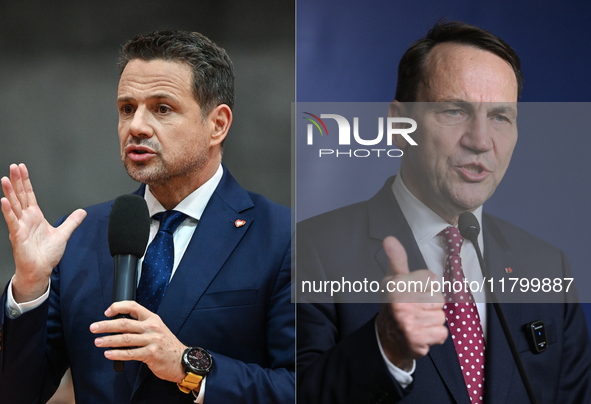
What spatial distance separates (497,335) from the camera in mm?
1882

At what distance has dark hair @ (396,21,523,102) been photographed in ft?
6.97

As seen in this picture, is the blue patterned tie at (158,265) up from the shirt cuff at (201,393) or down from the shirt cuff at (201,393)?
up

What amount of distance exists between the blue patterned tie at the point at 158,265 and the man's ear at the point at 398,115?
932mm

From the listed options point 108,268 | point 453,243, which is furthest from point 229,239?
point 453,243

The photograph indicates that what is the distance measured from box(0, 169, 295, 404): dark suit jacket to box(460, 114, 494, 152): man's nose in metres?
0.84

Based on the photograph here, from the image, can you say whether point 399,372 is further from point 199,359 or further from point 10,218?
point 10,218

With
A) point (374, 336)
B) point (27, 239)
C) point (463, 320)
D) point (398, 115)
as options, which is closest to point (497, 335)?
point (463, 320)

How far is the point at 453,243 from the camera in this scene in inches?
75.0

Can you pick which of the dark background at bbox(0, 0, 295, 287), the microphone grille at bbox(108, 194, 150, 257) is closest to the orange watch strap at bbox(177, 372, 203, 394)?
the microphone grille at bbox(108, 194, 150, 257)

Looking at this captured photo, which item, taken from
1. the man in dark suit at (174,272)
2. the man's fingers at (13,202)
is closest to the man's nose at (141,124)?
the man in dark suit at (174,272)

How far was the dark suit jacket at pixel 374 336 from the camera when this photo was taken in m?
1.85

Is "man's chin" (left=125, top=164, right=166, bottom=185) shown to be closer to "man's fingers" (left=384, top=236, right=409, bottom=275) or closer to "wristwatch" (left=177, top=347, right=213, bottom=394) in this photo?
"wristwatch" (left=177, top=347, right=213, bottom=394)

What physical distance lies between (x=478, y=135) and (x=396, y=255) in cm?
49

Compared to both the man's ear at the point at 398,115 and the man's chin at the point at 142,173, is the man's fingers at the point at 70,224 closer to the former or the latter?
the man's chin at the point at 142,173
